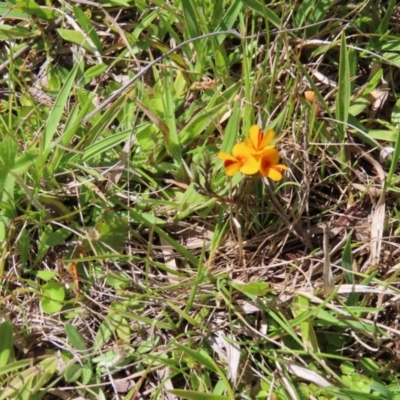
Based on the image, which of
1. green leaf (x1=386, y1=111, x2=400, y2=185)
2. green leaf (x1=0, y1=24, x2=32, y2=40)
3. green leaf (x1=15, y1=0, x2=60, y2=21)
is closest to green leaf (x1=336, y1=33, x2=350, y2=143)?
green leaf (x1=386, y1=111, x2=400, y2=185)

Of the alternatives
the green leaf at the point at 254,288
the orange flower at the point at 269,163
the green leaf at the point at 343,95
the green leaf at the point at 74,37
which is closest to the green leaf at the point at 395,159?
the green leaf at the point at 343,95

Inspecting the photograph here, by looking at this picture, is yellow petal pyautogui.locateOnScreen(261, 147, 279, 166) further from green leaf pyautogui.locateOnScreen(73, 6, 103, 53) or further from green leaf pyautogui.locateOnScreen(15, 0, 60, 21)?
green leaf pyautogui.locateOnScreen(15, 0, 60, 21)

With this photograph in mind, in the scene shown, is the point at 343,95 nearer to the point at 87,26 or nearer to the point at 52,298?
the point at 87,26

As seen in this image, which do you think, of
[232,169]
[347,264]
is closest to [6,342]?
[232,169]

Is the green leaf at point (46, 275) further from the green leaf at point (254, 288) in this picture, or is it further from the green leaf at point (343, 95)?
the green leaf at point (343, 95)

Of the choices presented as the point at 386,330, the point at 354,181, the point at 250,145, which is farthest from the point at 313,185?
the point at 386,330
